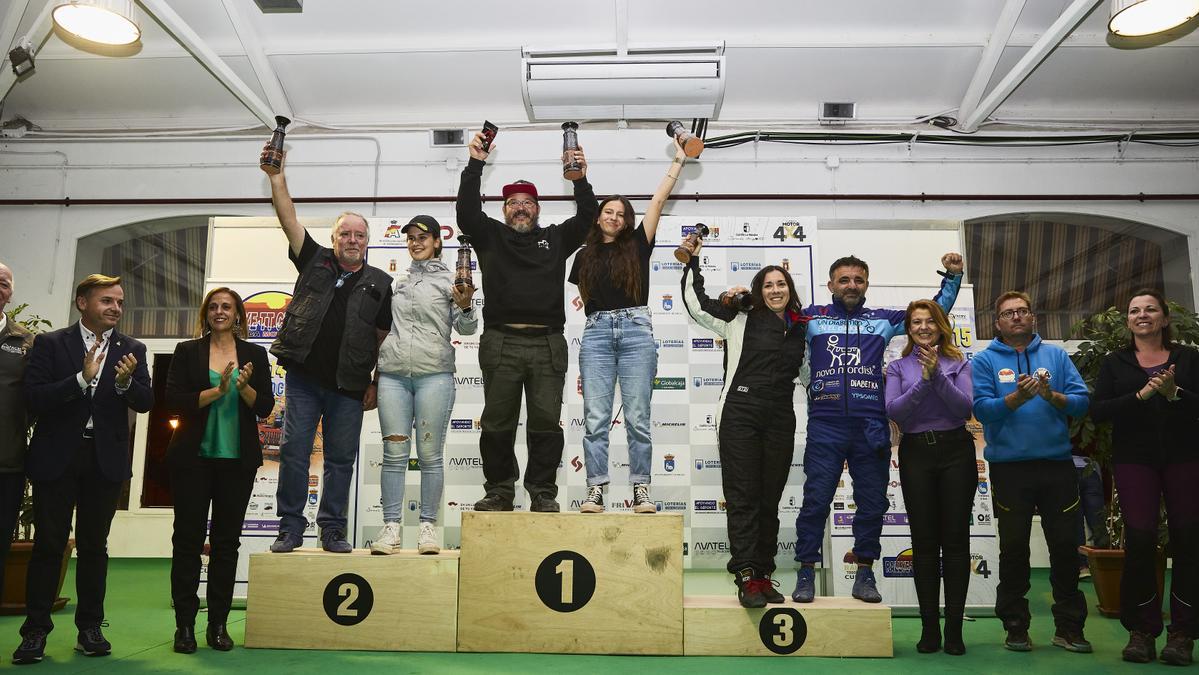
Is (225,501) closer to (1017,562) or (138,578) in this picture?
(138,578)

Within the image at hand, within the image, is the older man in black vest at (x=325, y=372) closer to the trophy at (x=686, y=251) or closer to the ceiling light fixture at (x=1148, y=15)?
the trophy at (x=686, y=251)

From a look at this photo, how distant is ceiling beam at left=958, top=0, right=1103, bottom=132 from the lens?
521 centimetres

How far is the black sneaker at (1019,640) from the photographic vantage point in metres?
3.47

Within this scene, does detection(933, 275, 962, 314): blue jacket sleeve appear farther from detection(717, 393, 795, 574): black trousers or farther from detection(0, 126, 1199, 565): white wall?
detection(0, 126, 1199, 565): white wall

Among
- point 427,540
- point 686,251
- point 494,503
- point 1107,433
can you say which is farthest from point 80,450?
point 1107,433

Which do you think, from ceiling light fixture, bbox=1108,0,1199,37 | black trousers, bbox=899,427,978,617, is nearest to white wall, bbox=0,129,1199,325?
ceiling light fixture, bbox=1108,0,1199,37

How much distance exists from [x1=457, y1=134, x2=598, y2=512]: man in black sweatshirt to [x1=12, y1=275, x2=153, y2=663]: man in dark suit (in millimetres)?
1455

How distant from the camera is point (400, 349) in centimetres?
350

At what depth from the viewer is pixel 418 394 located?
3.53 meters

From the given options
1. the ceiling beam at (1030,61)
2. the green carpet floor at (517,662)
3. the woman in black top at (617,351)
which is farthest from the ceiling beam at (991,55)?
the green carpet floor at (517,662)

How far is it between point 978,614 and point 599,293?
117 inches

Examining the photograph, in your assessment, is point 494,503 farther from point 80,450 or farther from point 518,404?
point 80,450

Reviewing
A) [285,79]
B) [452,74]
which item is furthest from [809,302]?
[285,79]

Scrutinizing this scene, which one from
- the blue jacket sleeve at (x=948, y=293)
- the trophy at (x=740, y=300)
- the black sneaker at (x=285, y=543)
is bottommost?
the black sneaker at (x=285, y=543)
